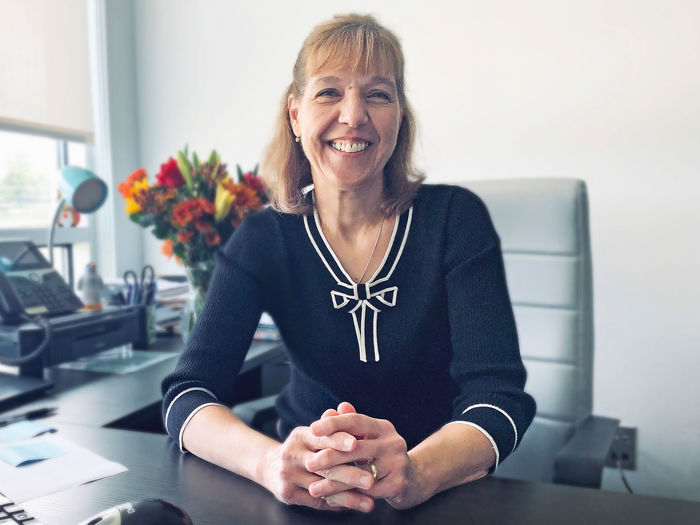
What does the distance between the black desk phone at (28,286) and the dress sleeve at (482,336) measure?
97cm

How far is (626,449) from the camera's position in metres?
1.88

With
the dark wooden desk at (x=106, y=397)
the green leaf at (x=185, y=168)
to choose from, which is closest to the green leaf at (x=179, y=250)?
the green leaf at (x=185, y=168)

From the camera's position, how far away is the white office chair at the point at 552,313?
131 cm

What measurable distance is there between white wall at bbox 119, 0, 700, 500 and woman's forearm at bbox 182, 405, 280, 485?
138cm

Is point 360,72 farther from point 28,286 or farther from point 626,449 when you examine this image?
point 626,449

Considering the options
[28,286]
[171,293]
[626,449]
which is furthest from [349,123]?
[626,449]

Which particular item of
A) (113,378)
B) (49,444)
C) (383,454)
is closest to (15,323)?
(113,378)

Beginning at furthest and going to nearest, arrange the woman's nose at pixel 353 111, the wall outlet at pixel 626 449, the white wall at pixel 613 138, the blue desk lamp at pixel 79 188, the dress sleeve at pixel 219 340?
1. the wall outlet at pixel 626 449
2. the white wall at pixel 613 138
3. the blue desk lamp at pixel 79 188
4. the woman's nose at pixel 353 111
5. the dress sleeve at pixel 219 340

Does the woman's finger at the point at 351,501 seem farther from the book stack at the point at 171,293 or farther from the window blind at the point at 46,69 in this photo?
the window blind at the point at 46,69

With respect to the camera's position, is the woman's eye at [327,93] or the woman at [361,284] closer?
the woman at [361,284]

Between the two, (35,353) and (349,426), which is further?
(35,353)

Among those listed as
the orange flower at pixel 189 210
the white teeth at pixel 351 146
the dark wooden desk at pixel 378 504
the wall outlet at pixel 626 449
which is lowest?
the wall outlet at pixel 626 449

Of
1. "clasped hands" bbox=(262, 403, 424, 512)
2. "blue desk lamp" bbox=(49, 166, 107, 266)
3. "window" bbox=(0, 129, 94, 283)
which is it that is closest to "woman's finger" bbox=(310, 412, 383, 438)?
"clasped hands" bbox=(262, 403, 424, 512)

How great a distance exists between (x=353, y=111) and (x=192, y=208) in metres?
0.53
